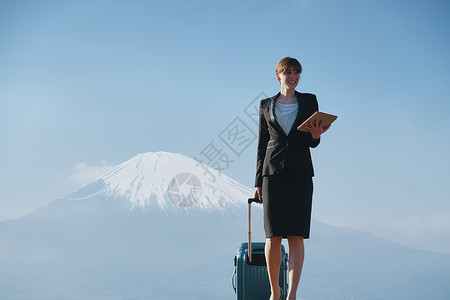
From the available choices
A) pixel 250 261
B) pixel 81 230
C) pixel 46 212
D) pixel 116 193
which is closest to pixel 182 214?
pixel 116 193

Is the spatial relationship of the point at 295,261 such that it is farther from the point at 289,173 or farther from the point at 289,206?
the point at 289,173

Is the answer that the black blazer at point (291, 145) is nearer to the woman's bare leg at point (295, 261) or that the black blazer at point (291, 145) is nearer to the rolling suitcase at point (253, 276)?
the woman's bare leg at point (295, 261)

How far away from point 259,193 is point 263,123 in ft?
1.73

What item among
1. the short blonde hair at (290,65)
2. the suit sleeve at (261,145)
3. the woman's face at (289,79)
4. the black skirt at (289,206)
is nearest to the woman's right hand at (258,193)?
the suit sleeve at (261,145)

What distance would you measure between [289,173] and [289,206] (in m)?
0.23

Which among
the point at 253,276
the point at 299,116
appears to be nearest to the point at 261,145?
the point at 299,116

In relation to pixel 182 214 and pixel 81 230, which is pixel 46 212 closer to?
pixel 81 230

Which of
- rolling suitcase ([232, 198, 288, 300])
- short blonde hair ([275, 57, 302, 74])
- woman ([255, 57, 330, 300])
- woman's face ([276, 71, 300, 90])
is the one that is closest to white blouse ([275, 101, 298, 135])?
woman ([255, 57, 330, 300])

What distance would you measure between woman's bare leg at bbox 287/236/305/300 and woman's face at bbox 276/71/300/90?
108 centimetres

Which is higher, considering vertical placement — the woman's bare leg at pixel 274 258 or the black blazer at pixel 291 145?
the black blazer at pixel 291 145

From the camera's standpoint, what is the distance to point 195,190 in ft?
226

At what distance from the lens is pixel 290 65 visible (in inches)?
127

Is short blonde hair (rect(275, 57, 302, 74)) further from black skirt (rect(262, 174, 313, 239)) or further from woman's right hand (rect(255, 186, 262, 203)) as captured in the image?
woman's right hand (rect(255, 186, 262, 203))

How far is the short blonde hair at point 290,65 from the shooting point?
323 centimetres
